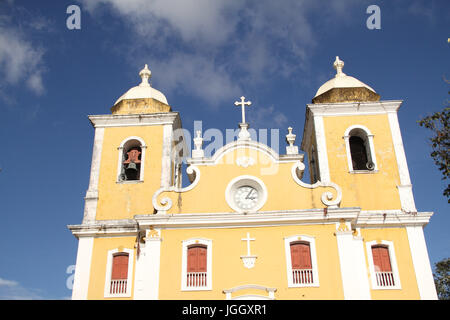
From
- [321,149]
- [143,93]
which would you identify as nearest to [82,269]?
[143,93]

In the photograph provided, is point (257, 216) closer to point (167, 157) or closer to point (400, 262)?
point (167, 157)

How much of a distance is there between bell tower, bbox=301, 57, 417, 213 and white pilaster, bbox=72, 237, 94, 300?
Answer: 30.8ft

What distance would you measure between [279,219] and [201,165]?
3702 mm

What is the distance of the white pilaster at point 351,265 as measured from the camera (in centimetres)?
1622

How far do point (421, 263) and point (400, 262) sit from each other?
28.3 inches

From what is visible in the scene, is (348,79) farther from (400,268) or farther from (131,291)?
(131,291)

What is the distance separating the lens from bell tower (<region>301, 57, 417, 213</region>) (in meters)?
19.4

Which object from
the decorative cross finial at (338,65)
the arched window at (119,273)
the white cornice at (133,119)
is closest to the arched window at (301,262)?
the arched window at (119,273)

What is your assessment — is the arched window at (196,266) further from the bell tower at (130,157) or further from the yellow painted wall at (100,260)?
the bell tower at (130,157)

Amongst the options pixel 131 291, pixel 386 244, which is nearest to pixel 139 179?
pixel 131 291

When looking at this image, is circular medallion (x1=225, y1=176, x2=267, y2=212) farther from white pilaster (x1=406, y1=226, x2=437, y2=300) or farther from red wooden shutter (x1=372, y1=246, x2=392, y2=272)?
white pilaster (x1=406, y1=226, x2=437, y2=300)

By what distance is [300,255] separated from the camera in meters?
17.1

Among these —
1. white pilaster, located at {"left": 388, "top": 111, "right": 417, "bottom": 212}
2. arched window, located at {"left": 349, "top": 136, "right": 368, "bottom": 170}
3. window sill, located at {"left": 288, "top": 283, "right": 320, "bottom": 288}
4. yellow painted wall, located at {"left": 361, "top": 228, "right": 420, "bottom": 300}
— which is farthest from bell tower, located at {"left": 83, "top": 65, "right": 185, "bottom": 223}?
white pilaster, located at {"left": 388, "top": 111, "right": 417, "bottom": 212}
